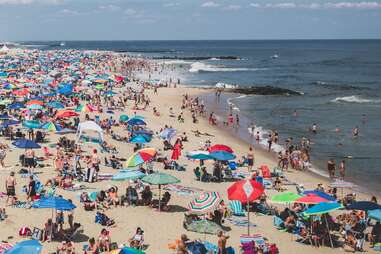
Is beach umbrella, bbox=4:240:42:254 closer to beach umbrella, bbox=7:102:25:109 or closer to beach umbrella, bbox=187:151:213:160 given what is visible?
beach umbrella, bbox=187:151:213:160

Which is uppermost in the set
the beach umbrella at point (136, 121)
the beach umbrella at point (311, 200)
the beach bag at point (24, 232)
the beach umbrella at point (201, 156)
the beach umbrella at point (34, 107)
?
the beach umbrella at point (34, 107)

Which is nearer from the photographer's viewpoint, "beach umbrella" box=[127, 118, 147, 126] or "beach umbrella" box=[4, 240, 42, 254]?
"beach umbrella" box=[4, 240, 42, 254]

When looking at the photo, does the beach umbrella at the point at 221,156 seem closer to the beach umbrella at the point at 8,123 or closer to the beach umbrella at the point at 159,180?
the beach umbrella at the point at 159,180

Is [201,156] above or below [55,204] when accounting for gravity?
below

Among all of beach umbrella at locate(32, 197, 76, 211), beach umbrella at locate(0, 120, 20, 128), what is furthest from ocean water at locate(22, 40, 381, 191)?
beach umbrella at locate(0, 120, 20, 128)

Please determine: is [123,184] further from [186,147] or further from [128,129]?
[128,129]

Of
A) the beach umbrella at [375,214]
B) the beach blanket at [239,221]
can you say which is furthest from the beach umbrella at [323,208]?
the beach blanket at [239,221]

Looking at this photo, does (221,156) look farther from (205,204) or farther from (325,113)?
(325,113)

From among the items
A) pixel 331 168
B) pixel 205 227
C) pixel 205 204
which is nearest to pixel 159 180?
pixel 205 204

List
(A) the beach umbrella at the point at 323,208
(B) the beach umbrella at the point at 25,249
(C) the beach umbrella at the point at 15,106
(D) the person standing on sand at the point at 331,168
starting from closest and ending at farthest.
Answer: (B) the beach umbrella at the point at 25,249 → (A) the beach umbrella at the point at 323,208 → (D) the person standing on sand at the point at 331,168 → (C) the beach umbrella at the point at 15,106

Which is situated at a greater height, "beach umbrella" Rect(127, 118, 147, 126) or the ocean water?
"beach umbrella" Rect(127, 118, 147, 126)
